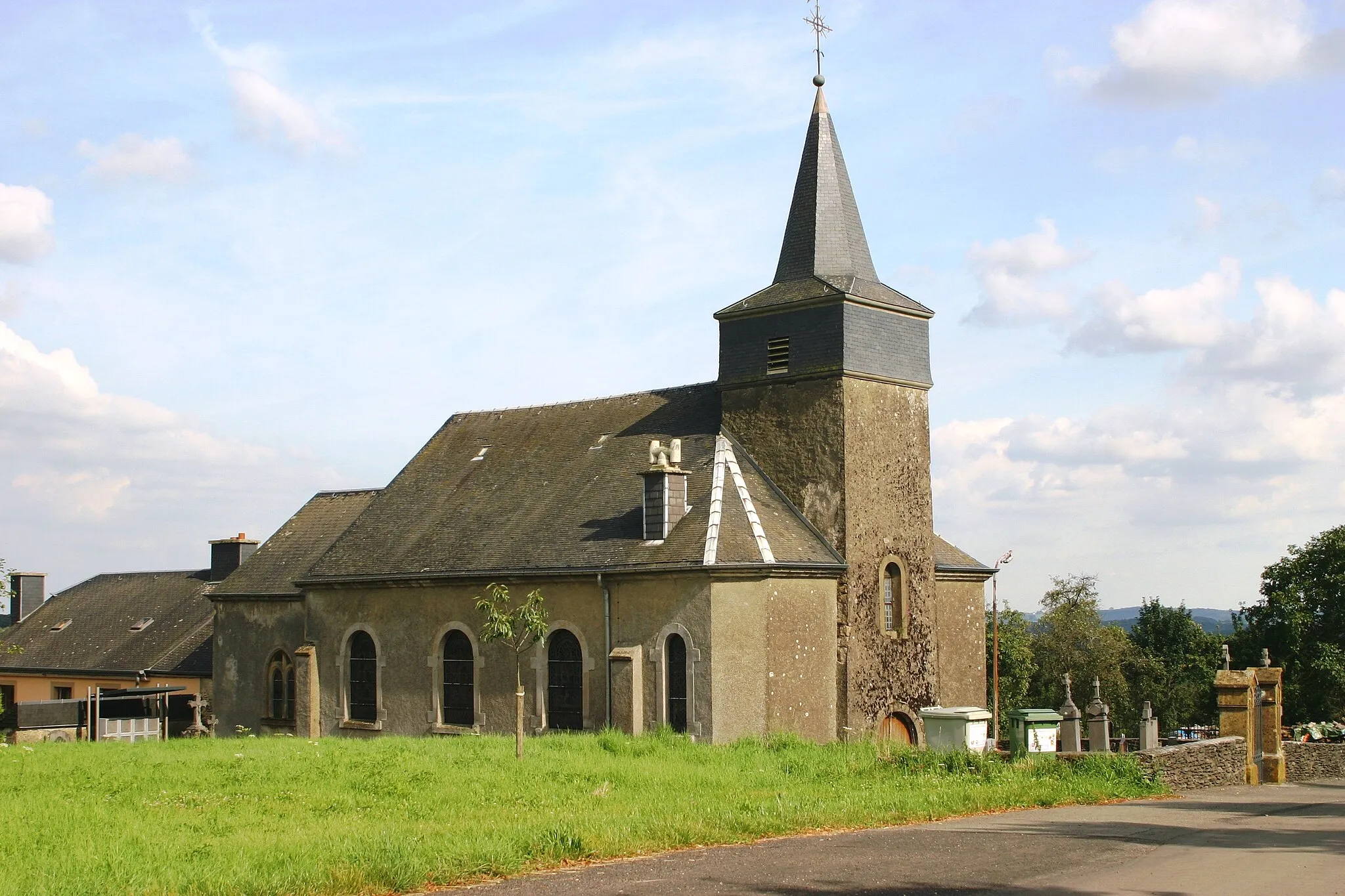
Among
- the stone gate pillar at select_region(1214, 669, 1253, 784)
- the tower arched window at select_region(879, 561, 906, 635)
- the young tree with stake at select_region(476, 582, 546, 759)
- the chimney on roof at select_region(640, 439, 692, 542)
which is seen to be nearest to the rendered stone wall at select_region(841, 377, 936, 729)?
the tower arched window at select_region(879, 561, 906, 635)

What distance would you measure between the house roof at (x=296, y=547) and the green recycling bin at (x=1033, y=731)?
18.3 meters

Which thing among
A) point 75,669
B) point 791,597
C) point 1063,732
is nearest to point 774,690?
point 791,597

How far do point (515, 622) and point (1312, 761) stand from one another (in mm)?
15820

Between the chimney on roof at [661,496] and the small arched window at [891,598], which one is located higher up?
the chimney on roof at [661,496]

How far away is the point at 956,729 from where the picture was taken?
2156 cm

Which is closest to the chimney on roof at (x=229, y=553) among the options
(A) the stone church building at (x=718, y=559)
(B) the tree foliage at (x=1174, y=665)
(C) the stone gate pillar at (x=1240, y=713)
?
(A) the stone church building at (x=718, y=559)

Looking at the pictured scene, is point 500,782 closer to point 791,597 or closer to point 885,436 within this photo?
point 791,597

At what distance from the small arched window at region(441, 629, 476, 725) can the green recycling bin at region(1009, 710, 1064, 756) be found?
39.6 ft

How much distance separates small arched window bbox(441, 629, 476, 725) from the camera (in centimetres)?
2789

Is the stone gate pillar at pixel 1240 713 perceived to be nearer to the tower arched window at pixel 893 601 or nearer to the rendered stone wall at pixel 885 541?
the rendered stone wall at pixel 885 541

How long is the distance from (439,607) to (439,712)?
2320 mm

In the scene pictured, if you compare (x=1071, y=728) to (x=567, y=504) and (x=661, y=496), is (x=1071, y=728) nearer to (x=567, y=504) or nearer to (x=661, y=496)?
(x=661, y=496)

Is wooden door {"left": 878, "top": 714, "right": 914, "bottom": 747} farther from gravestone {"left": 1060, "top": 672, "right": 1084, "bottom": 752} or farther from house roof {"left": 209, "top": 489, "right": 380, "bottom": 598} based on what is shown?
house roof {"left": 209, "top": 489, "right": 380, "bottom": 598}

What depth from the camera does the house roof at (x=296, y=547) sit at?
33.6 meters
